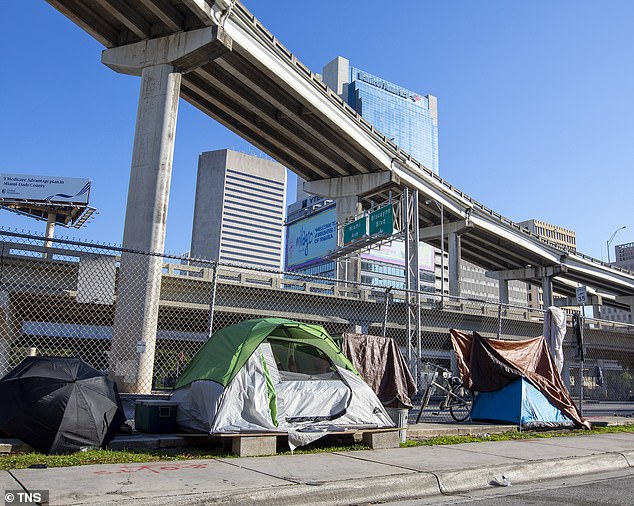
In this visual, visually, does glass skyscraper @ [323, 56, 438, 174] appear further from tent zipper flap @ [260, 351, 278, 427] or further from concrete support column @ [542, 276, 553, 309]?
tent zipper flap @ [260, 351, 278, 427]

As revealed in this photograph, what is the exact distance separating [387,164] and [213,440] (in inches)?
1303

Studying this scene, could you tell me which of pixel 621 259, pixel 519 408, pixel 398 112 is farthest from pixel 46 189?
pixel 621 259

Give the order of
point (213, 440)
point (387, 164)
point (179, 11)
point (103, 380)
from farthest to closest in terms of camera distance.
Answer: point (387, 164), point (179, 11), point (213, 440), point (103, 380)

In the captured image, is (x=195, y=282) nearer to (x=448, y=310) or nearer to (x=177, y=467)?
(x=448, y=310)

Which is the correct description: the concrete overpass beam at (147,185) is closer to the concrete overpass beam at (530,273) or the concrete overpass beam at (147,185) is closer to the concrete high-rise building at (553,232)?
the concrete overpass beam at (530,273)

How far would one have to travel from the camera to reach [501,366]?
10812mm

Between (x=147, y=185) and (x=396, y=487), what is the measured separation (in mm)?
19991

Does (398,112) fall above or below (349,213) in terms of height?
above

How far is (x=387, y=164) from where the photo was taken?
38.7m

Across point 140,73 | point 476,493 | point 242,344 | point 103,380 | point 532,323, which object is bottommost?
point 476,493

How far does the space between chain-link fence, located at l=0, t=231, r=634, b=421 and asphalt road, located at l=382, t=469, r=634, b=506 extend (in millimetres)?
4668

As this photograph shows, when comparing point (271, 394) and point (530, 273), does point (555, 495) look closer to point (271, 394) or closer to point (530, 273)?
point (271, 394)

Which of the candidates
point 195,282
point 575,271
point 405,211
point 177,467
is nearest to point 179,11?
point 195,282

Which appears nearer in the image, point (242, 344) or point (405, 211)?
point (242, 344)
